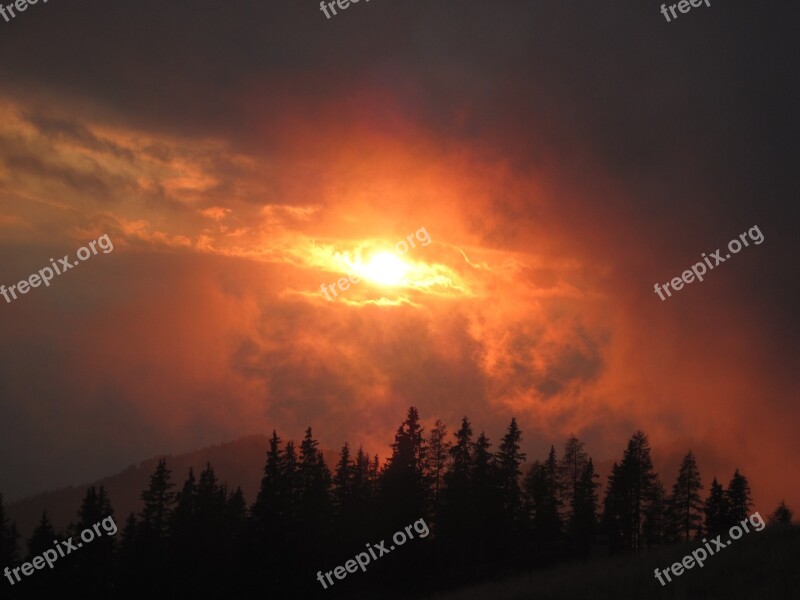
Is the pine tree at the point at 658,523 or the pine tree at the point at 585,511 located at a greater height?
the pine tree at the point at 585,511

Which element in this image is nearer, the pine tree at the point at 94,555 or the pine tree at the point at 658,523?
the pine tree at the point at 94,555

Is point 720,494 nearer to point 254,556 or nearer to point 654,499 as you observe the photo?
point 654,499

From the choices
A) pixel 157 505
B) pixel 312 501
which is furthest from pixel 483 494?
pixel 157 505

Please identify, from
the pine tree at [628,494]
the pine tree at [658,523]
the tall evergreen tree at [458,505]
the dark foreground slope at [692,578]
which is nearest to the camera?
the dark foreground slope at [692,578]

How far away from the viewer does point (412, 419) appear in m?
60.9

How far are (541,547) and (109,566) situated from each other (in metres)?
34.3

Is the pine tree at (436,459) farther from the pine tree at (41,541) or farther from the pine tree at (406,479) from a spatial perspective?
the pine tree at (41,541)

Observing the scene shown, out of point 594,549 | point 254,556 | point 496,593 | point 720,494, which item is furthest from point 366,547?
point 720,494

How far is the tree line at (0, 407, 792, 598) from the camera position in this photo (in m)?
55.3

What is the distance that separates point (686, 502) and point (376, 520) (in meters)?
27.2

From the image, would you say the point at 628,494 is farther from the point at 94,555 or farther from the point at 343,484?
the point at 94,555

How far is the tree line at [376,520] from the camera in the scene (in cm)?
5528

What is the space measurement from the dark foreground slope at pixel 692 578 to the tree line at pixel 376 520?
18020 mm

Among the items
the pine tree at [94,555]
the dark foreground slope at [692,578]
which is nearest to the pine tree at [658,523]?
the dark foreground slope at [692,578]
